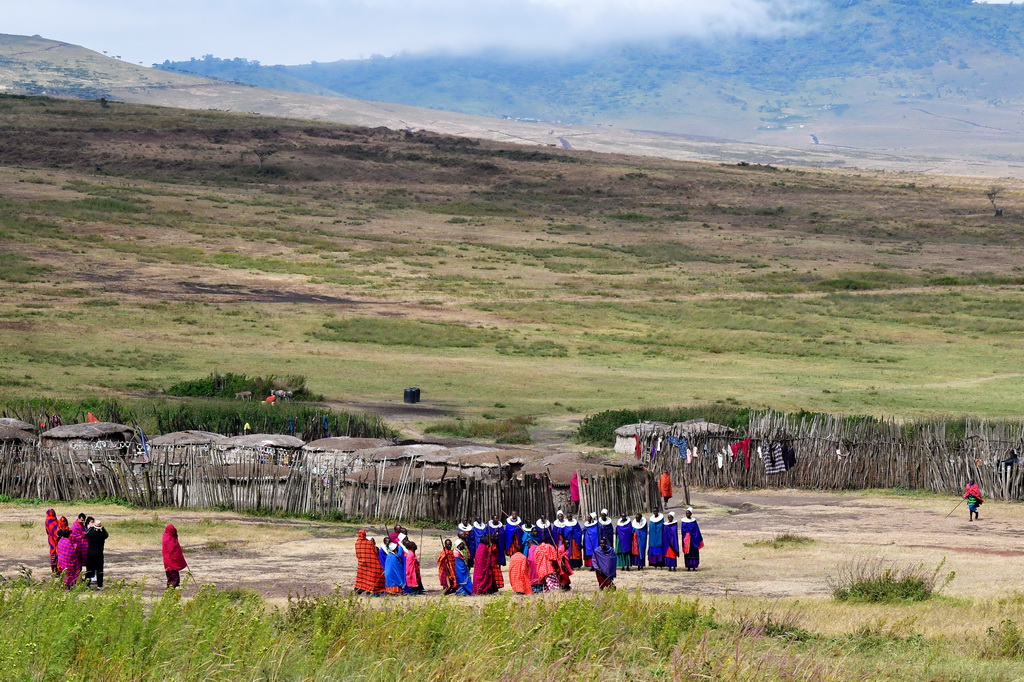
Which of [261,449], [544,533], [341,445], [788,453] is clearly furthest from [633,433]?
[544,533]

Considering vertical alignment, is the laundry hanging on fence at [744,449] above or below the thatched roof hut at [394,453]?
below

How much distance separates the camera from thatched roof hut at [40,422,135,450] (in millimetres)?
27344

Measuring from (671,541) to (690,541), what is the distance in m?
0.40

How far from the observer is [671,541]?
808 inches

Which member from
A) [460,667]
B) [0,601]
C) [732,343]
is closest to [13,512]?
[0,601]

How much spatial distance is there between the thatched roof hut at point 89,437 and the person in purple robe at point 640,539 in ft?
39.1

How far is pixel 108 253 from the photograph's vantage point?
7038cm

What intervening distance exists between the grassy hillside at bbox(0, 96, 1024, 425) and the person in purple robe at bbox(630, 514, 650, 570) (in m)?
18.3

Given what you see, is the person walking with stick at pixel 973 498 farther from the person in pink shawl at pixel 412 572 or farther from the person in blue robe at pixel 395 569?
the person in blue robe at pixel 395 569

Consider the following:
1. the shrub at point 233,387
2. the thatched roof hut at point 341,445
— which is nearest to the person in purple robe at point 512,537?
the thatched roof hut at point 341,445

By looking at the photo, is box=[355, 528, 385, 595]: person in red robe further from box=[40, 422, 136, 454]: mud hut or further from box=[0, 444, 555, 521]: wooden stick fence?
box=[40, 422, 136, 454]: mud hut

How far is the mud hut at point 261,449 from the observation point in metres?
26.4

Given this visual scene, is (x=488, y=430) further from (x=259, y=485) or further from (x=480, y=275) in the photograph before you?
(x=480, y=275)

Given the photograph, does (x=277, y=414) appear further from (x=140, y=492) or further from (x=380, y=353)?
(x=380, y=353)
